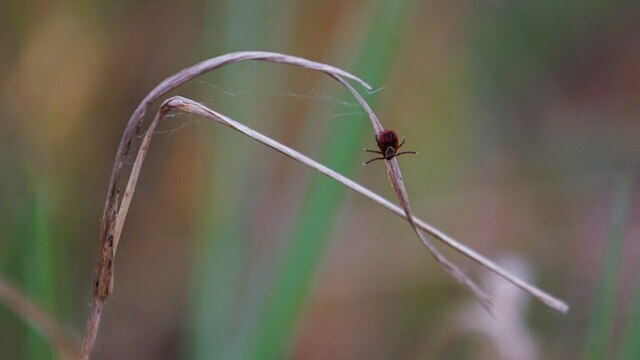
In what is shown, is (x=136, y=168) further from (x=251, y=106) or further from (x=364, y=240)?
(x=364, y=240)

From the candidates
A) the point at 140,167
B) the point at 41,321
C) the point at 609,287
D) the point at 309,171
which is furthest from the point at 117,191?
the point at 309,171

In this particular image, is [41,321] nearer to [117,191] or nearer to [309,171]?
[117,191]

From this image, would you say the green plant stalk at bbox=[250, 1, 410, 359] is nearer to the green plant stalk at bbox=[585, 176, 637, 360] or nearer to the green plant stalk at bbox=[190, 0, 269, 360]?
the green plant stalk at bbox=[190, 0, 269, 360]

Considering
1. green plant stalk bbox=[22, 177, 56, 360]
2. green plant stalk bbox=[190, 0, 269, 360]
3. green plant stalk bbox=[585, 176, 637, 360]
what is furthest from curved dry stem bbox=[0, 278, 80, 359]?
green plant stalk bbox=[585, 176, 637, 360]

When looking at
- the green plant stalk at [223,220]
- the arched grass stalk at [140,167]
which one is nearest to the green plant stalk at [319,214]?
the green plant stalk at [223,220]

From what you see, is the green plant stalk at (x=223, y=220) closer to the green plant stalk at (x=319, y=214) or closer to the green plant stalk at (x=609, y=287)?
the green plant stalk at (x=319, y=214)
